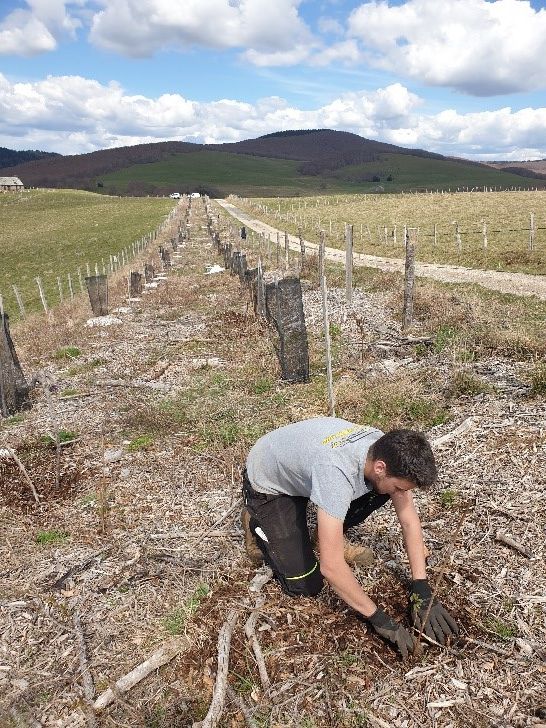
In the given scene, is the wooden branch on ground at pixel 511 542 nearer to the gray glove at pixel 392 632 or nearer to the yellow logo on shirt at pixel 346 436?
the gray glove at pixel 392 632

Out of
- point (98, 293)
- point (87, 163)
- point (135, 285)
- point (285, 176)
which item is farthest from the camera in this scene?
point (87, 163)

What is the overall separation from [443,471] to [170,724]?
137 inches

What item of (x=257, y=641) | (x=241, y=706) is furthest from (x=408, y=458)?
(x=241, y=706)

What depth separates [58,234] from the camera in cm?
5034

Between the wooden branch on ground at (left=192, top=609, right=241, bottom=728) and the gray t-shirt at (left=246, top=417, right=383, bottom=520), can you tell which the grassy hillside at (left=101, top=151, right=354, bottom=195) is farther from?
the wooden branch on ground at (left=192, top=609, right=241, bottom=728)

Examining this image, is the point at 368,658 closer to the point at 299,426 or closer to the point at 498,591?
the point at 498,591

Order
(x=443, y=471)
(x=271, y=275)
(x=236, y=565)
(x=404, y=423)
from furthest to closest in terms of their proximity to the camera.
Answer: (x=271, y=275) → (x=404, y=423) → (x=443, y=471) → (x=236, y=565)

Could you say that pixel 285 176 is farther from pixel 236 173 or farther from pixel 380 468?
pixel 380 468

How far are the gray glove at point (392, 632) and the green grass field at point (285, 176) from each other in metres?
113

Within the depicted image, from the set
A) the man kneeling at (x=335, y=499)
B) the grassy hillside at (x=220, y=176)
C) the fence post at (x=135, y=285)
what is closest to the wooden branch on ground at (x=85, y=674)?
the man kneeling at (x=335, y=499)

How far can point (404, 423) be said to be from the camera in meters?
6.79

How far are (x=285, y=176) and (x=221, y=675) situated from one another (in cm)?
16762

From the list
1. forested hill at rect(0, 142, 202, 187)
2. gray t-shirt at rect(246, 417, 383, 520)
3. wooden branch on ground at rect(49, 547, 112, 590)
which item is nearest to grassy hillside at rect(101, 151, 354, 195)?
forested hill at rect(0, 142, 202, 187)

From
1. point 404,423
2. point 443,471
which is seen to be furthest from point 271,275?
point 443,471
